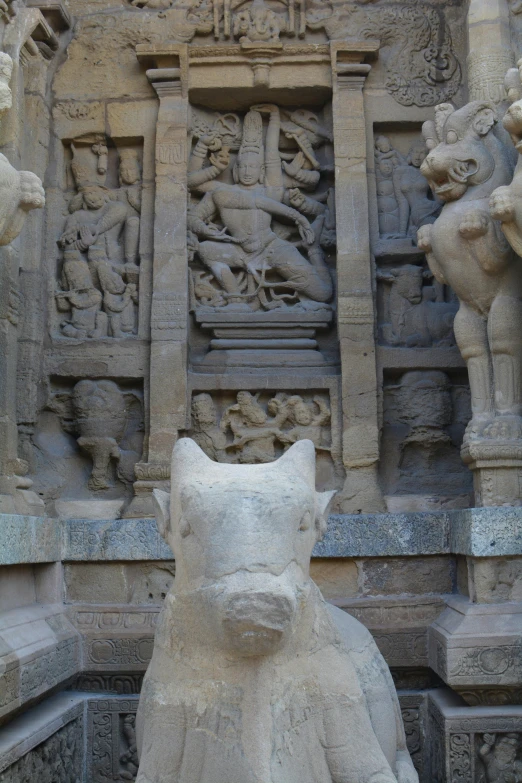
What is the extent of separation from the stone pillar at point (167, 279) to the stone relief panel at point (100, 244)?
0.29m

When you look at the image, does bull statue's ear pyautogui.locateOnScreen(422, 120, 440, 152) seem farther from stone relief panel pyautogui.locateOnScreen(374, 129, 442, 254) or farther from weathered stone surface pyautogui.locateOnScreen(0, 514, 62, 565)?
weathered stone surface pyautogui.locateOnScreen(0, 514, 62, 565)

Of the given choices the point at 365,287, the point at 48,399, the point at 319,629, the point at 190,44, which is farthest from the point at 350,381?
the point at 319,629

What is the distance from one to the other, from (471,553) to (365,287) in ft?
7.58

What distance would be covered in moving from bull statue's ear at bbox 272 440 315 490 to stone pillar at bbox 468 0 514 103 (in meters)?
3.65

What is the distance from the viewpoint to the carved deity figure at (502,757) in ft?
16.8

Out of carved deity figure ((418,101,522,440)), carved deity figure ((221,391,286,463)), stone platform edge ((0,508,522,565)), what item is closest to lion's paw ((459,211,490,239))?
carved deity figure ((418,101,522,440))

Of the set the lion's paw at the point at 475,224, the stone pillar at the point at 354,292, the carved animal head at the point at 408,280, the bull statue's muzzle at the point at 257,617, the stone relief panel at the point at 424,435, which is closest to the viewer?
the bull statue's muzzle at the point at 257,617

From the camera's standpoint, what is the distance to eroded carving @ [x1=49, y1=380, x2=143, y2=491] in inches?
266

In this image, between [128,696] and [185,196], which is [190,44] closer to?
[185,196]

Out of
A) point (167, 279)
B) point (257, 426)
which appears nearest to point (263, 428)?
point (257, 426)

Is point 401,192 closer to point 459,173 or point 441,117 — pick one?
point 441,117

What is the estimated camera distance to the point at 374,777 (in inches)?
126

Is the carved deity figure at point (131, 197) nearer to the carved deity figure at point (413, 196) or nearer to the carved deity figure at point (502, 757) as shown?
the carved deity figure at point (413, 196)

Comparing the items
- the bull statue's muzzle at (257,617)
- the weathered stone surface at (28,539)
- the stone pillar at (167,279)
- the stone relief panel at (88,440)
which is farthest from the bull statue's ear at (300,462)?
the stone relief panel at (88,440)
